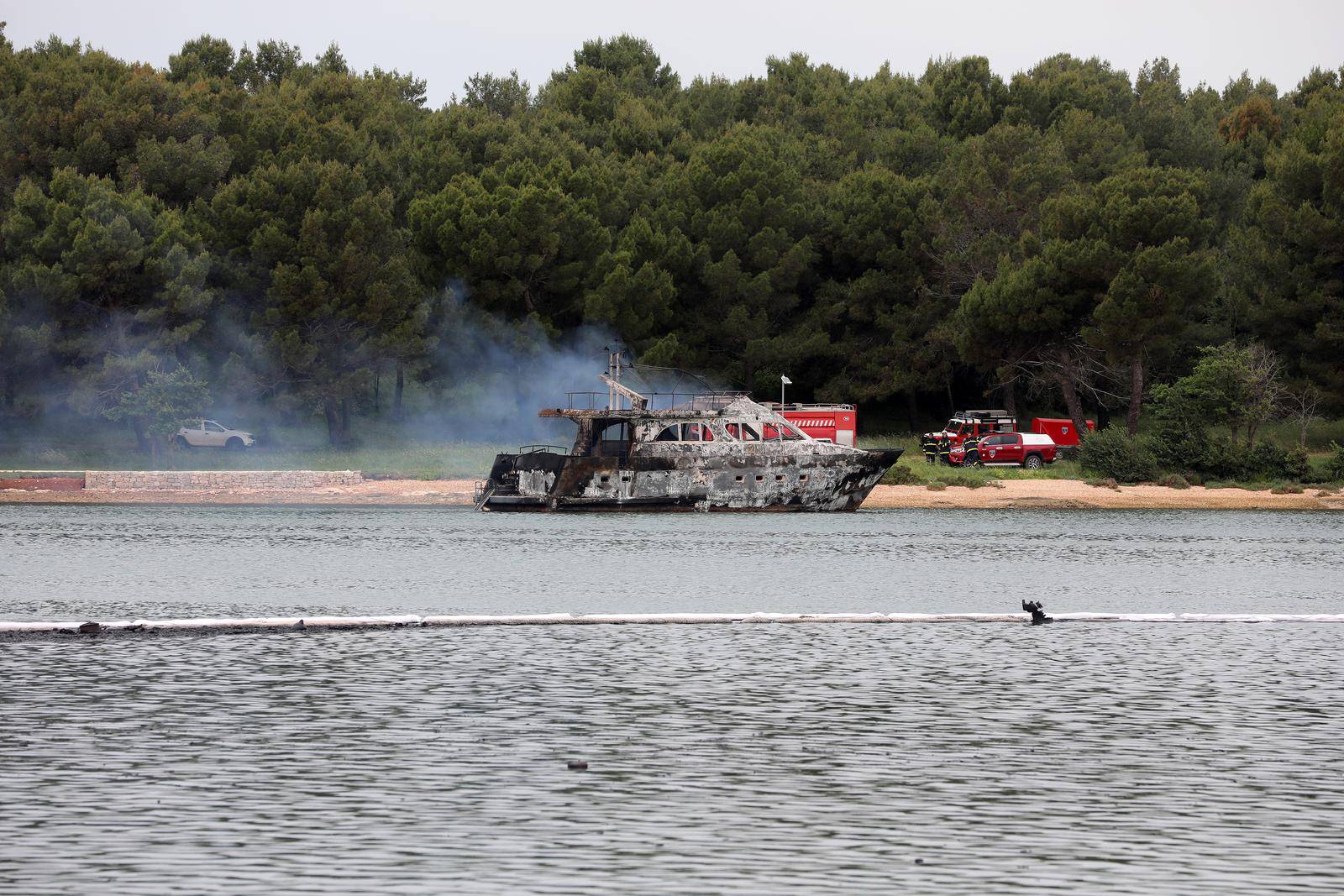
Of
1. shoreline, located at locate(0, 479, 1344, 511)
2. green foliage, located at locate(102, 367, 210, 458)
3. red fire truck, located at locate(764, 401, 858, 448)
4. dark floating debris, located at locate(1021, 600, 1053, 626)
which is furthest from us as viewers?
green foliage, located at locate(102, 367, 210, 458)

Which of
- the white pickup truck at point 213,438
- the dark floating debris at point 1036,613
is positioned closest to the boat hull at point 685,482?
the white pickup truck at point 213,438

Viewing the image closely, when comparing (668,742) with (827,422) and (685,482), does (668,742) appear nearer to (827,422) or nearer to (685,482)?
(685,482)

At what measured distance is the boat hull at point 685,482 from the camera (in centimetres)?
5206

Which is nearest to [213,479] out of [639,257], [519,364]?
[519,364]

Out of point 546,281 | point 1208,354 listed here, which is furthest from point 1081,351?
point 546,281

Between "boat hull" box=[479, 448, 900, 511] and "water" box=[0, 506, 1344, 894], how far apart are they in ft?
50.3

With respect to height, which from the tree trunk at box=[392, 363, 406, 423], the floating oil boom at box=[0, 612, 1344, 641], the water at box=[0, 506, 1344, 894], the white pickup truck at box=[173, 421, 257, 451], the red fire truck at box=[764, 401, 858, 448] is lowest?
the water at box=[0, 506, 1344, 894]

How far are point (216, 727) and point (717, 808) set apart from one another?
6.60 m

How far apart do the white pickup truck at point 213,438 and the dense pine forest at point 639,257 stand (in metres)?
2.43

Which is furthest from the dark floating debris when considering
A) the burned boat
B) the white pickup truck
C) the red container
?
the white pickup truck

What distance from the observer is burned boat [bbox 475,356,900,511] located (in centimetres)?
5172

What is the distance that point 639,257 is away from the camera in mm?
76562

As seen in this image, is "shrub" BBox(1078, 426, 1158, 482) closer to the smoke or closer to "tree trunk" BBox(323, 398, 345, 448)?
the smoke

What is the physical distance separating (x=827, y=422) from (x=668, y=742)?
1834 inches
